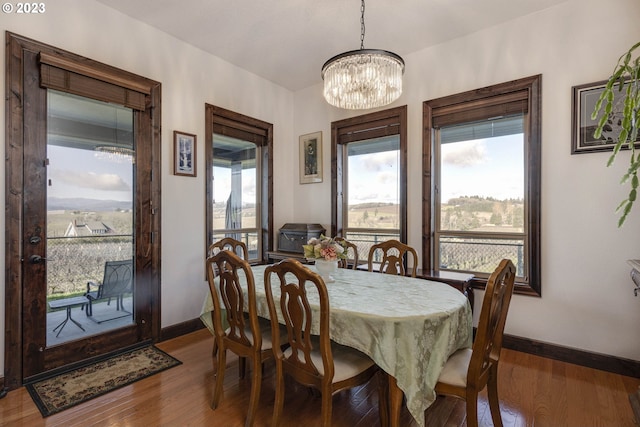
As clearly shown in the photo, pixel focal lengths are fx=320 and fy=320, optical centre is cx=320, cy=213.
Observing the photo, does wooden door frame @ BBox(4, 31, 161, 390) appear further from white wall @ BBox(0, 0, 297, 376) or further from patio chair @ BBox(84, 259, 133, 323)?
patio chair @ BBox(84, 259, 133, 323)

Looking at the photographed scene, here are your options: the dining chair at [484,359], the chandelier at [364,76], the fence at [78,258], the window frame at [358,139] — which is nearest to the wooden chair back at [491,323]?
the dining chair at [484,359]

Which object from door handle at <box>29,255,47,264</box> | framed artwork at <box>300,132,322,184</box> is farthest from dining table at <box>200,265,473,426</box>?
framed artwork at <box>300,132,322,184</box>

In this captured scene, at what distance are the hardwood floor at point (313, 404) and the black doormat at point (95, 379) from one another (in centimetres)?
6

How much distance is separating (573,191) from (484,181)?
742 mm

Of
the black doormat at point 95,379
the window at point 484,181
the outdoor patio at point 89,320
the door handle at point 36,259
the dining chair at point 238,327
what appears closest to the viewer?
the dining chair at point 238,327

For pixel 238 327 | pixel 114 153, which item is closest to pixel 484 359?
pixel 238 327

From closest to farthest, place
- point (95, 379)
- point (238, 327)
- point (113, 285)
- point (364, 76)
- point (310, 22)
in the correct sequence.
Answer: point (238, 327), point (364, 76), point (95, 379), point (113, 285), point (310, 22)

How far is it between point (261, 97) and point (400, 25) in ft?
6.39

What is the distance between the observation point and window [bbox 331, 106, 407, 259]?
12.3 ft

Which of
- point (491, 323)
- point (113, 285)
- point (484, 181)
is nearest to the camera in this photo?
point (491, 323)

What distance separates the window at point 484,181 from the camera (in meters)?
2.93

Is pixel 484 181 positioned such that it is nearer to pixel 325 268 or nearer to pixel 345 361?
pixel 325 268

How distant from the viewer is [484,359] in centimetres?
159

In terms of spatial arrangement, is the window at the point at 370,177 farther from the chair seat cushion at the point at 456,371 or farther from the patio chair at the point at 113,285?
the patio chair at the point at 113,285
